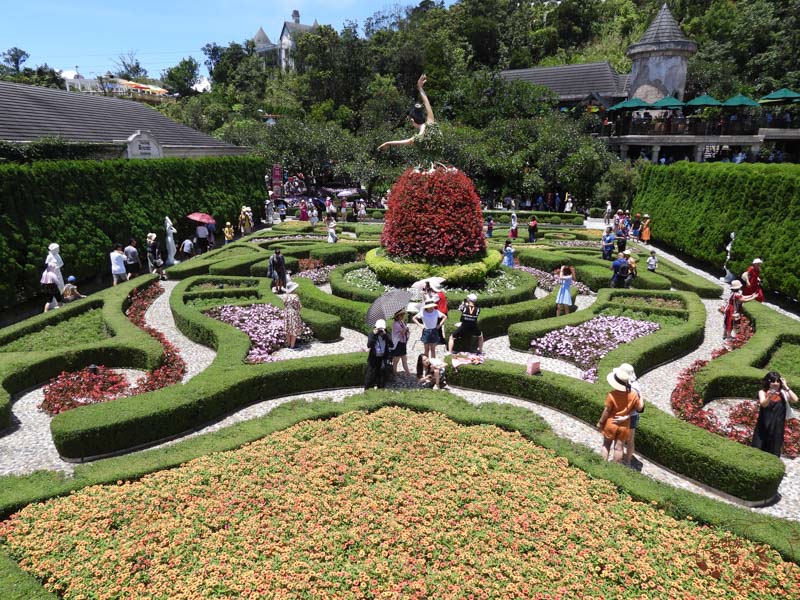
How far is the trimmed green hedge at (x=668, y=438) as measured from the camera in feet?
24.4

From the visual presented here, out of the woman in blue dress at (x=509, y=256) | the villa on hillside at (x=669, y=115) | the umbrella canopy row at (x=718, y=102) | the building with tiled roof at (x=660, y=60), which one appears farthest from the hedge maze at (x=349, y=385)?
the building with tiled roof at (x=660, y=60)

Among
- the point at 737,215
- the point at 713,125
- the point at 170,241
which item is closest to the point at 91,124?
the point at 170,241

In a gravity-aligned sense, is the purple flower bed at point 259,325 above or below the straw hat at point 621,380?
below

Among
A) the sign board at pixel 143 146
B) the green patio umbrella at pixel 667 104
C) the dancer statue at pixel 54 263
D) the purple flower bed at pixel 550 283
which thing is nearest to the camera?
the dancer statue at pixel 54 263

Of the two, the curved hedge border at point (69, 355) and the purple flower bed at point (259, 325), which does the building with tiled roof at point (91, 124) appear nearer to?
the curved hedge border at point (69, 355)

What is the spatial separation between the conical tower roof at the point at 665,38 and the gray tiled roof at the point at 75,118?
110 feet

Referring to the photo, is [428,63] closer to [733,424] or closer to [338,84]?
[338,84]

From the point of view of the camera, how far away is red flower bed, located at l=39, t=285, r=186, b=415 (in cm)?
1007

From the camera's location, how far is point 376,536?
6367 mm

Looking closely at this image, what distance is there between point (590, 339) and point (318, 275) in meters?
10.4

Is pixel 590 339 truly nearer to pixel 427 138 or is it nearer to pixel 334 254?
pixel 427 138

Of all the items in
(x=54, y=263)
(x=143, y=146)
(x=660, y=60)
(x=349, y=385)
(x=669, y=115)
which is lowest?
(x=349, y=385)

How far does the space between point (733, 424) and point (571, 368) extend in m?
3.35

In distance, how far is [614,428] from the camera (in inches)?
316
